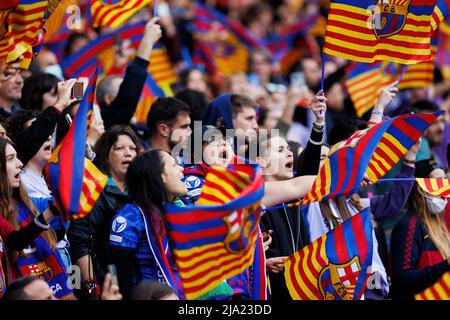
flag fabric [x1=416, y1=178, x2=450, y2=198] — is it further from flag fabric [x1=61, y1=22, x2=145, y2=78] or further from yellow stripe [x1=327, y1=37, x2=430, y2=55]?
flag fabric [x1=61, y1=22, x2=145, y2=78]

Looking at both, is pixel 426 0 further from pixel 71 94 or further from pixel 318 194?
pixel 71 94

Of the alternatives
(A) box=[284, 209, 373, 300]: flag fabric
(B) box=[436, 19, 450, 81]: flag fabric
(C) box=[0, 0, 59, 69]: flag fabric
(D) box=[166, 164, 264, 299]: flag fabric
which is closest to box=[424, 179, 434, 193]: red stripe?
(A) box=[284, 209, 373, 300]: flag fabric

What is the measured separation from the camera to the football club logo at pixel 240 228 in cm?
546

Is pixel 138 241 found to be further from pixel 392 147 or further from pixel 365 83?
pixel 365 83

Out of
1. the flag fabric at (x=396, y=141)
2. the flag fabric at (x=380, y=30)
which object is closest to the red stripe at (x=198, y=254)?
the flag fabric at (x=396, y=141)

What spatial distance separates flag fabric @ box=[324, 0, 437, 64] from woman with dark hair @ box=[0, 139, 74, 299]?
2.46 m

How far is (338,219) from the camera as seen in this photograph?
23.7ft

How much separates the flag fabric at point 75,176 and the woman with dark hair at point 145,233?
0.33 m

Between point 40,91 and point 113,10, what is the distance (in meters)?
0.93

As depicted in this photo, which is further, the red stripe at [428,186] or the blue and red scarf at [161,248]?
the red stripe at [428,186]

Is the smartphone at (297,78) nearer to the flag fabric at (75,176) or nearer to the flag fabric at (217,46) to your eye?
the flag fabric at (217,46)
